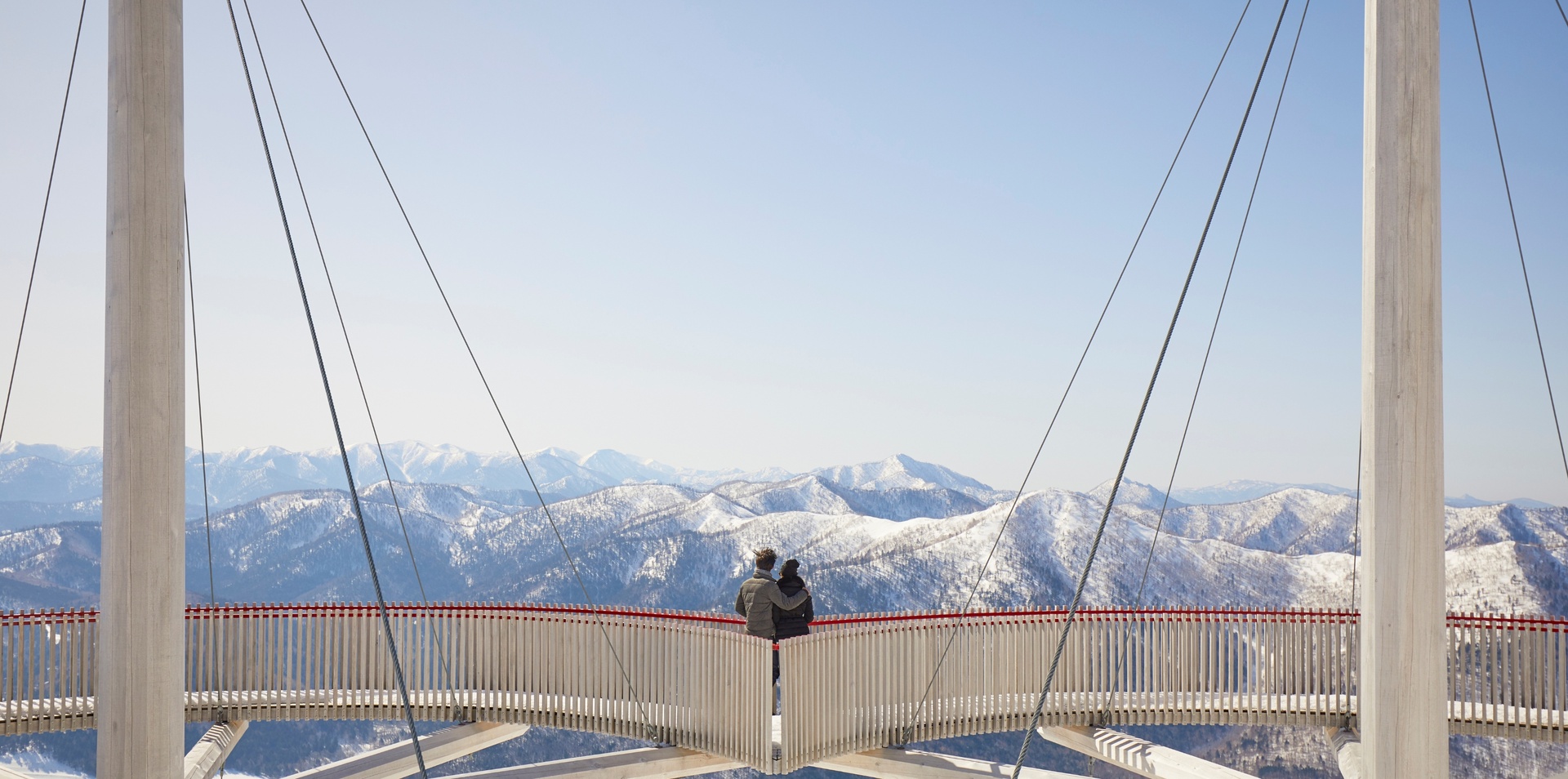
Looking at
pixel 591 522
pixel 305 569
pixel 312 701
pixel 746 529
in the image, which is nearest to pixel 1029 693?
pixel 312 701

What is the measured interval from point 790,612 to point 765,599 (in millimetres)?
324

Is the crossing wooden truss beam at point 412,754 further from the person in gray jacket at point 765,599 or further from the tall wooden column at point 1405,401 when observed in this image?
the tall wooden column at point 1405,401

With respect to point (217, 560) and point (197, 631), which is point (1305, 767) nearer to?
point (197, 631)

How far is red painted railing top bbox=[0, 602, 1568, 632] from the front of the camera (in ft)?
36.2

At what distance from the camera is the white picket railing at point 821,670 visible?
1082 cm

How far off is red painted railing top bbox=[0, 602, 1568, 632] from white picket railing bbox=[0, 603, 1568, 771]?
0.10 feet

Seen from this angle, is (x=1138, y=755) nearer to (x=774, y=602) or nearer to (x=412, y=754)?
(x=774, y=602)

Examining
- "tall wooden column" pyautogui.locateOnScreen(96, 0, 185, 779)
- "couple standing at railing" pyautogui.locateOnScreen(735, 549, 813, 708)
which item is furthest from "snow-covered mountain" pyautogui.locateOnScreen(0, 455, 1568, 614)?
"tall wooden column" pyautogui.locateOnScreen(96, 0, 185, 779)

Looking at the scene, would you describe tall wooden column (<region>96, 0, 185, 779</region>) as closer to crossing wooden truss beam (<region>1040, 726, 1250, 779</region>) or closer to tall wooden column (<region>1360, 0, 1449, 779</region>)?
tall wooden column (<region>1360, 0, 1449, 779</region>)

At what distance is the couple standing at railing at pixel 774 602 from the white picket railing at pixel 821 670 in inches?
14.1

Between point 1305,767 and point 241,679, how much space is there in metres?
74.8

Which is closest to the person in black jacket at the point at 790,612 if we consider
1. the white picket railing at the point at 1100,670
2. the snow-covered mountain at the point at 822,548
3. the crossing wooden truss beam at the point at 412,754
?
the white picket railing at the point at 1100,670

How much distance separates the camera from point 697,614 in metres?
11.3

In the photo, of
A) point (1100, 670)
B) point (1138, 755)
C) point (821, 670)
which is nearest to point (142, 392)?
point (821, 670)
